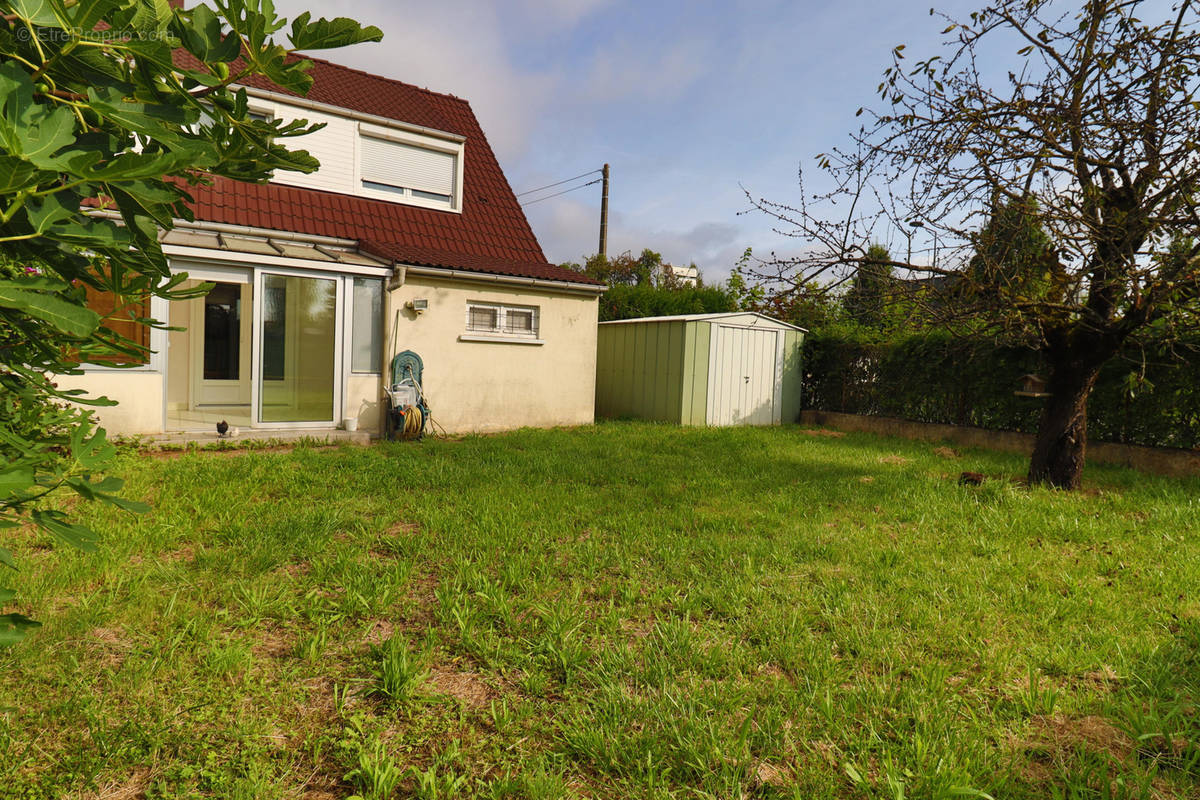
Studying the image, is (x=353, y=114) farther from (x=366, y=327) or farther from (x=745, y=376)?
(x=745, y=376)

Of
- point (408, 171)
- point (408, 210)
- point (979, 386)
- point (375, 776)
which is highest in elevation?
point (408, 171)

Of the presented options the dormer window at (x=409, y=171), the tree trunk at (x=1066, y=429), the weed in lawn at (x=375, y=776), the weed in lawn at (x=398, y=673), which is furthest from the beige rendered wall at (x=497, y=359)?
the weed in lawn at (x=375, y=776)

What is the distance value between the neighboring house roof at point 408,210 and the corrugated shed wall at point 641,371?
199cm

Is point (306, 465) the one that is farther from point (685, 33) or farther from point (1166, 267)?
point (1166, 267)

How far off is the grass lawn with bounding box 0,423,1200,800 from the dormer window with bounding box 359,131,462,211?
735 centimetres

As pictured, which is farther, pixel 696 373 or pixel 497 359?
pixel 696 373

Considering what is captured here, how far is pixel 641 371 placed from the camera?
1269 centimetres

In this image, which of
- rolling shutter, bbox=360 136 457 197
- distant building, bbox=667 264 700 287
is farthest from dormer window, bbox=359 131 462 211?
distant building, bbox=667 264 700 287

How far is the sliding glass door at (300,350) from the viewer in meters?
8.84

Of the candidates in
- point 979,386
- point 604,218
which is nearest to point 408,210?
point 979,386

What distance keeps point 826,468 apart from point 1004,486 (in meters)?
1.84

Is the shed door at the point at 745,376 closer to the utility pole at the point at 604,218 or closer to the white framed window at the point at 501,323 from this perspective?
the white framed window at the point at 501,323

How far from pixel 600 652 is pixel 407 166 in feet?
35.3

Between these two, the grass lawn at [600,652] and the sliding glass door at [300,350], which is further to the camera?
the sliding glass door at [300,350]
